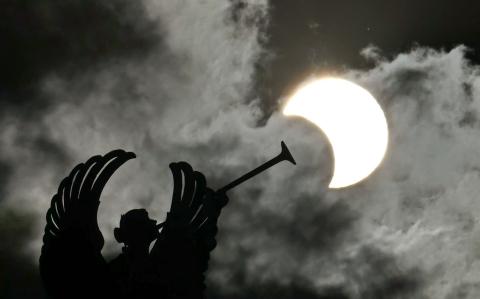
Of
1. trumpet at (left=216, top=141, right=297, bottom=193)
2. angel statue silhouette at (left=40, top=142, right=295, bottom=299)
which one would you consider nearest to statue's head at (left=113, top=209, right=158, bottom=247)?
angel statue silhouette at (left=40, top=142, right=295, bottom=299)

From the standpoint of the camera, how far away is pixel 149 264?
11664 millimetres

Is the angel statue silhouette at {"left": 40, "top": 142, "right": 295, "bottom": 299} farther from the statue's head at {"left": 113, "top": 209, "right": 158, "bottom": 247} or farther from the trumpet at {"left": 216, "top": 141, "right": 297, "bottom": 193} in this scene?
the trumpet at {"left": 216, "top": 141, "right": 297, "bottom": 193}

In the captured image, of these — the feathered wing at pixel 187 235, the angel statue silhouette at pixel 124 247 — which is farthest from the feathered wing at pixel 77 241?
the feathered wing at pixel 187 235

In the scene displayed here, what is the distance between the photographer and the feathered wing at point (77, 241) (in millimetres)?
11305

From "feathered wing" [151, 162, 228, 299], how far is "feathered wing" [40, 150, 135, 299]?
126 centimetres

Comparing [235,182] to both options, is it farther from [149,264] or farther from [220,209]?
[149,264]

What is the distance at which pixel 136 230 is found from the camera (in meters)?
12.1

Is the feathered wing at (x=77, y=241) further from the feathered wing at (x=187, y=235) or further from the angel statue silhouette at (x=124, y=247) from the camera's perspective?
the feathered wing at (x=187, y=235)

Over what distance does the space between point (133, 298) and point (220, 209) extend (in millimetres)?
2933

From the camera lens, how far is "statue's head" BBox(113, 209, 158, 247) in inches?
476

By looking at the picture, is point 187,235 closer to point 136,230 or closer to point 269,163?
point 136,230

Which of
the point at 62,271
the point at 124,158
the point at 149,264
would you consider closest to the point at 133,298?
the point at 149,264

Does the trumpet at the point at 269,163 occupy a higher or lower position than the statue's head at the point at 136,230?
higher

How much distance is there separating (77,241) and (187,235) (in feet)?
7.74
